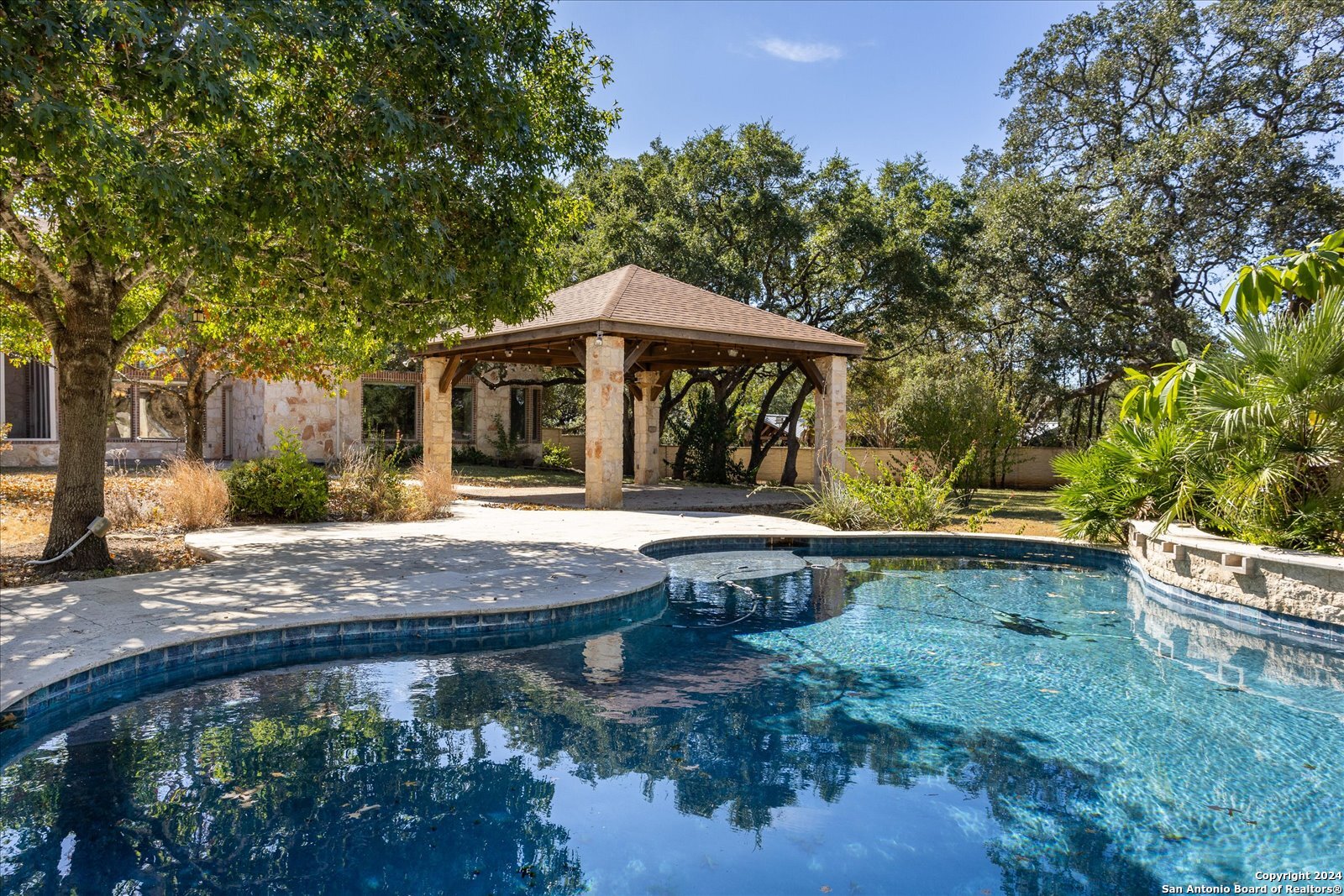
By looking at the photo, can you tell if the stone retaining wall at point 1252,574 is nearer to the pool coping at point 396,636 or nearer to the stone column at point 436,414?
the pool coping at point 396,636

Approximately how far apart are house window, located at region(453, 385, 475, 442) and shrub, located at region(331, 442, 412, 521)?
44.9 feet

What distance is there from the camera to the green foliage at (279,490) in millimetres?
10422

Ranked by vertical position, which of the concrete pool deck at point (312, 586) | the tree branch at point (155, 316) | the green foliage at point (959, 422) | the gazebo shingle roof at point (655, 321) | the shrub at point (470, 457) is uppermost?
the gazebo shingle roof at point (655, 321)

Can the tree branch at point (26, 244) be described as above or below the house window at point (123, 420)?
above

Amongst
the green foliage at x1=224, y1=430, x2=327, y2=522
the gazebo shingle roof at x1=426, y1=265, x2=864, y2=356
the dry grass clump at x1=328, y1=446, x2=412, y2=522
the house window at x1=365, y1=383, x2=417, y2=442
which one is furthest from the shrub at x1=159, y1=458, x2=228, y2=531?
the house window at x1=365, y1=383, x2=417, y2=442

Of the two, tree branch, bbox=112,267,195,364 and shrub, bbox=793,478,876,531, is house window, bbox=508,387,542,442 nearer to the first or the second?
shrub, bbox=793,478,876,531

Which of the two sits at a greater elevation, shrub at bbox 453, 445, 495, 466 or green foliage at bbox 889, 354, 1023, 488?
green foliage at bbox 889, 354, 1023, 488

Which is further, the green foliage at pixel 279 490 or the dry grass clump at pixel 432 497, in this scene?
the dry grass clump at pixel 432 497

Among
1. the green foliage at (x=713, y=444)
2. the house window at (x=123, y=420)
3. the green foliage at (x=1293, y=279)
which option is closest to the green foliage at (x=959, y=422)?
the green foliage at (x=713, y=444)

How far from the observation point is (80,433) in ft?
22.8

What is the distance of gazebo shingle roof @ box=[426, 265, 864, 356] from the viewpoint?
1269 centimetres

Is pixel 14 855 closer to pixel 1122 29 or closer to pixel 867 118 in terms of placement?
pixel 867 118

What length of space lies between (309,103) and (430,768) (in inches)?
204

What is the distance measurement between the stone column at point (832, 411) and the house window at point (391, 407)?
16080 millimetres
